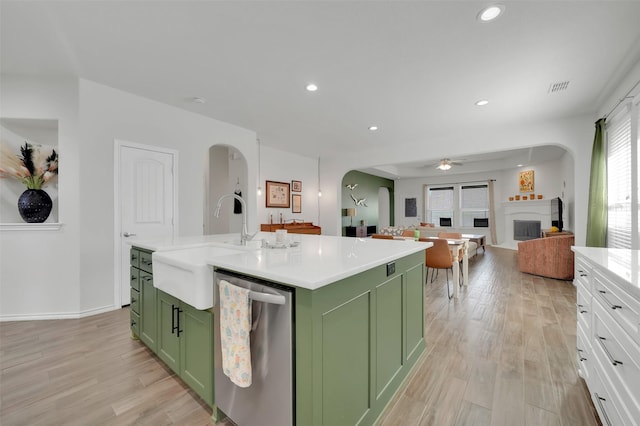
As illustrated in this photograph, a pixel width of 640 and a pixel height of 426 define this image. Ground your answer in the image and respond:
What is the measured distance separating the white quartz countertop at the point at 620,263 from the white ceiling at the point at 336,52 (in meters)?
1.77

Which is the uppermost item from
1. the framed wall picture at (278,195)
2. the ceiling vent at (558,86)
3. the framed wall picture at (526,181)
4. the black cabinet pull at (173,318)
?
the ceiling vent at (558,86)

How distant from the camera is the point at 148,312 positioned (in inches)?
80.0

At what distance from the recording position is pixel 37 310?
293 cm

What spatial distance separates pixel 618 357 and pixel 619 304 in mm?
244

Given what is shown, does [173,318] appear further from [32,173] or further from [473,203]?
[473,203]

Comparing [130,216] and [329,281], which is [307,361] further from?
[130,216]

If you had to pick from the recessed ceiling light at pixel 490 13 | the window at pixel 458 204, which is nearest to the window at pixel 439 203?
the window at pixel 458 204

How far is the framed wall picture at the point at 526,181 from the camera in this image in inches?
319

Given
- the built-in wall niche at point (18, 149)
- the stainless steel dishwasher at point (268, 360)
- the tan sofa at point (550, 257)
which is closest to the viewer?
the stainless steel dishwasher at point (268, 360)

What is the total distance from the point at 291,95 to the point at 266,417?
332cm

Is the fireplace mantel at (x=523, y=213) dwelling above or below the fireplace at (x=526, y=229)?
above

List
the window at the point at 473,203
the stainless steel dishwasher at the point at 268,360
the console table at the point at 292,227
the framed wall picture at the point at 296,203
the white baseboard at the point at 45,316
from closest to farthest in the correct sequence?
the stainless steel dishwasher at the point at 268,360
the white baseboard at the point at 45,316
the console table at the point at 292,227
the framed wall picture at the point at 296,203
the window at the point at 473,203

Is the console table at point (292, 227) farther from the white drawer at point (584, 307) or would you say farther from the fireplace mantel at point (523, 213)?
the fireplace mantel at point (523, 213)

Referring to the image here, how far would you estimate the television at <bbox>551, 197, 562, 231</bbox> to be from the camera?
6422mm
